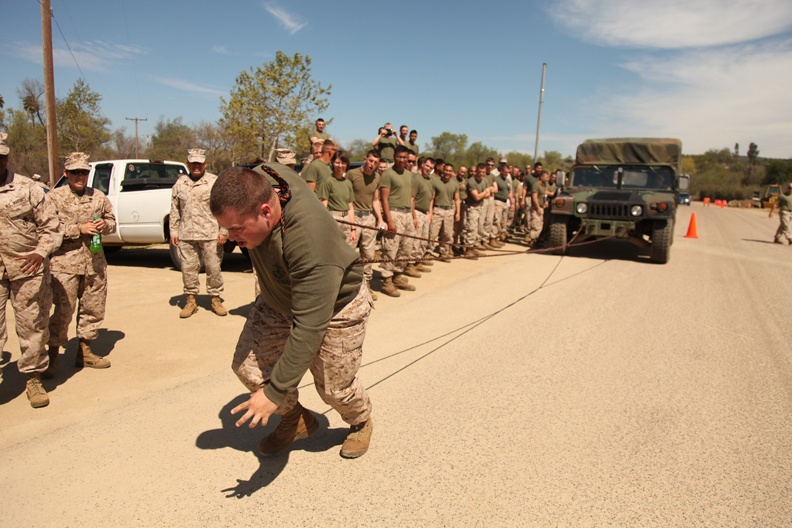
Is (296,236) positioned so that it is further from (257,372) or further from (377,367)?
(377,367)

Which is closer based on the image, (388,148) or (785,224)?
(388,148)

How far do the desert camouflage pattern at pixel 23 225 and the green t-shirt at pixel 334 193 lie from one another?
136 inches

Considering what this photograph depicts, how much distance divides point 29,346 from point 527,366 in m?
3.90

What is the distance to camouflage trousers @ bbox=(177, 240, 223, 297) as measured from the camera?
20.4 ft

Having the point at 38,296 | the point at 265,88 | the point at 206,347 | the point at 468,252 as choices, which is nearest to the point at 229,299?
the point at 206,347

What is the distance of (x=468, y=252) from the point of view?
455 inches

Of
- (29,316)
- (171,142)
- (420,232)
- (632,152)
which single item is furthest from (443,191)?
(171,142)

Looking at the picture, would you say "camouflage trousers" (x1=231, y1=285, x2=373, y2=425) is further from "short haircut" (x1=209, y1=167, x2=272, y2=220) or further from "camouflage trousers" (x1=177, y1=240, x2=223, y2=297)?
"camouflage trousers" (x1=177, y1=240, x2=223, y2=297)

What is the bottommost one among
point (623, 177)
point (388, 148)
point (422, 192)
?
point (422, 192)

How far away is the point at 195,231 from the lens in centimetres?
617

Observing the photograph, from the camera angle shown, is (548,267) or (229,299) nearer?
(229,299)

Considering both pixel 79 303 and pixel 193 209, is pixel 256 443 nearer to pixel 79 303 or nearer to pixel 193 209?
pixel 79 303

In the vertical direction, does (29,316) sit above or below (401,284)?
above

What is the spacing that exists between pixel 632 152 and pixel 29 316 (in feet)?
40.8
